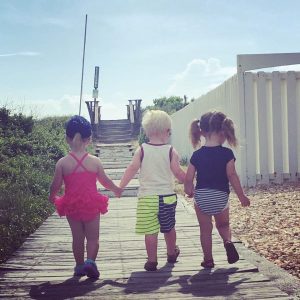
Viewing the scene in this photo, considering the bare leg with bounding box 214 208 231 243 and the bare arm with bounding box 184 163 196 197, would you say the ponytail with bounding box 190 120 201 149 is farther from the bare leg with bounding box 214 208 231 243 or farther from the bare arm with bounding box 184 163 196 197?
the bare leg with bounding box 214 208 231 243

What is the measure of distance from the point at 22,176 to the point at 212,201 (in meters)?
6.69

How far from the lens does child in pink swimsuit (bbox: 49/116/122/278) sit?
3.33 meters

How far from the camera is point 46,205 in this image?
23.6 feet

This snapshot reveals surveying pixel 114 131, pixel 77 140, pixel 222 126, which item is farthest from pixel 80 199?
pixel 114 131

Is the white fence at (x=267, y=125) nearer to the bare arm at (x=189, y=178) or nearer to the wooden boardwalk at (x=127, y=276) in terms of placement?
the wooden boardwalk at (x=127, y=276)

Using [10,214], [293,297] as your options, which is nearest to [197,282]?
[293,297]

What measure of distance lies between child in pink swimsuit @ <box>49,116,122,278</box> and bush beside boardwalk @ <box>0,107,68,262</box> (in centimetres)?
108

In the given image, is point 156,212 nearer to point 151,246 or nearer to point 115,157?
point 151,246

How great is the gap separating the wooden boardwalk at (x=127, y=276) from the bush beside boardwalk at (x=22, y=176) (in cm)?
54

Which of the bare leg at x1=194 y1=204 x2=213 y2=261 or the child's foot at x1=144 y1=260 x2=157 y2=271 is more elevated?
the bare leg at x1=194 y1=204 x2=213 y2=261

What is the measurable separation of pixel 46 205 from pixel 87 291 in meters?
4.51

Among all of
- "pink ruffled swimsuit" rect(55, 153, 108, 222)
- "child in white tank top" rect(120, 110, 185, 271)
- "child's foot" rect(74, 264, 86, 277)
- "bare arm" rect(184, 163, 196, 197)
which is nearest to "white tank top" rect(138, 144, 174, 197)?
"child in white tank top" rect(120, 110, 185, 271)

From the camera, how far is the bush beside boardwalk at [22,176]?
544 centimetres

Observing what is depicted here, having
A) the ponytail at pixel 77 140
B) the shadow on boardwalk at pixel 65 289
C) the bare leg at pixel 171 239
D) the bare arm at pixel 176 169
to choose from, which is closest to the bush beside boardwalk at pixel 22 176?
the shadow on boardwalk at pixel 65 289
